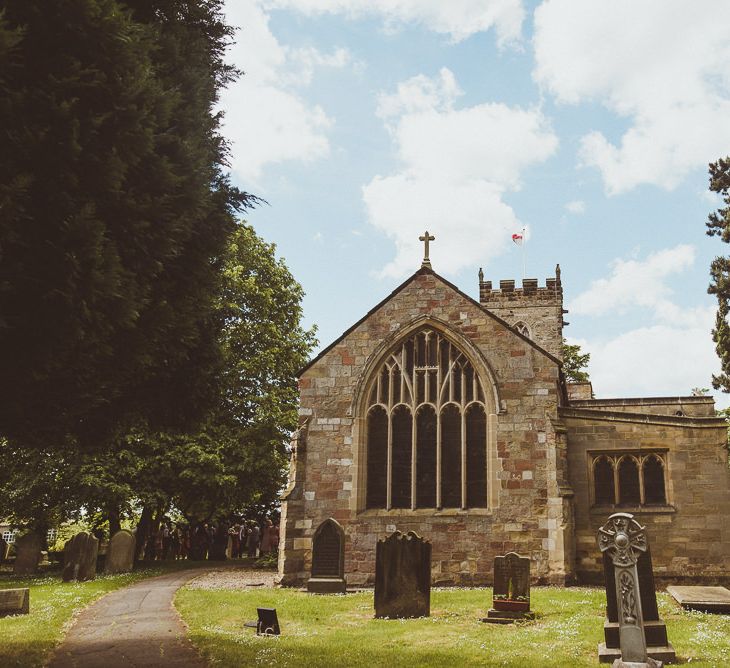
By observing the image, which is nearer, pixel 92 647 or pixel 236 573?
pixel 92 647

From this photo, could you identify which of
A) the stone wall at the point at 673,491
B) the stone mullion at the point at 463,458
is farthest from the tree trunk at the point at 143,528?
the stone wall at the point at 673,491

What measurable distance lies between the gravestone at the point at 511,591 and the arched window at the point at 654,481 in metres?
7.32

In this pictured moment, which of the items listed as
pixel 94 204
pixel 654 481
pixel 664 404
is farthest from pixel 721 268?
pixel 94 204

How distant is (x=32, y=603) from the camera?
Result: 14.3 meters

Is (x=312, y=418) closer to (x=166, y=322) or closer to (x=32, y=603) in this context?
(x=32, y=603)

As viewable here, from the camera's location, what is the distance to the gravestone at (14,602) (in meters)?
12.8

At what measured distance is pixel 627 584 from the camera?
8.63 m

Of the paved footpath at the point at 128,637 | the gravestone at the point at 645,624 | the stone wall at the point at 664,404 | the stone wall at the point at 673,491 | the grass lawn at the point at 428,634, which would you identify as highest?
the stone wall at the point at 664,404

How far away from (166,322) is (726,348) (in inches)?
603

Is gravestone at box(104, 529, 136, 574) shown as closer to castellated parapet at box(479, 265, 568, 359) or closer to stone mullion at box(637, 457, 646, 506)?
stone mullion at box(637, 457, 646, 506)

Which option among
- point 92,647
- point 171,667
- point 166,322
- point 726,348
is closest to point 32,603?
point 92,647

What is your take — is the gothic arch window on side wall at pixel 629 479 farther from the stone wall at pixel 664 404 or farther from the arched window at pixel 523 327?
the arched window at pixel 523 327

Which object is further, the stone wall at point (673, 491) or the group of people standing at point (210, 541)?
the group of people standing at point (210, 541)

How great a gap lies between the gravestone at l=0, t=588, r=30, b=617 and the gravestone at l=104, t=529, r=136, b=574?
8.33 m
